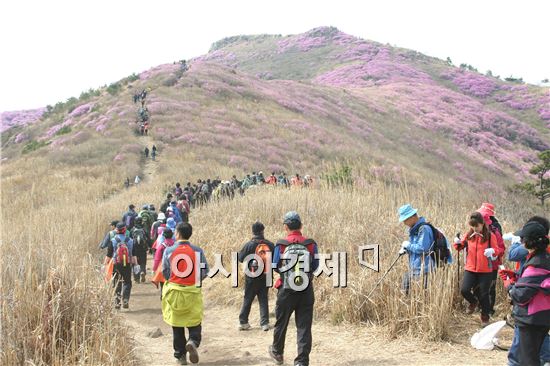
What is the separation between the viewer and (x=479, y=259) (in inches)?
242

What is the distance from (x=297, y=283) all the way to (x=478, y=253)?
8.33ft

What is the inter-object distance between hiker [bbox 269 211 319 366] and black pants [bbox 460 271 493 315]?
2238mm

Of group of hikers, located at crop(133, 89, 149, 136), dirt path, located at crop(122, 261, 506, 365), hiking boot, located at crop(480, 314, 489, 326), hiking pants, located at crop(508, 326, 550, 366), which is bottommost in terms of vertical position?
dirt path, located at crop(122, 261, 506, 365)

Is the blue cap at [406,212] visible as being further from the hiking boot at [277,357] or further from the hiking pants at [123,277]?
the hiking pants at [123,277]

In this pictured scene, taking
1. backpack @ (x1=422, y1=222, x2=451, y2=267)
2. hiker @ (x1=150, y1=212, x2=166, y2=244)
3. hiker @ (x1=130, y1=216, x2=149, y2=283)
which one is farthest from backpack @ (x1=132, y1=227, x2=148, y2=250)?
backpack @ (x1=422, y1=222, x2=451, y2=267)

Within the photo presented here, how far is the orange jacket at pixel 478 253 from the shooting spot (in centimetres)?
614

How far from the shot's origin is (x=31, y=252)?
17.9ft

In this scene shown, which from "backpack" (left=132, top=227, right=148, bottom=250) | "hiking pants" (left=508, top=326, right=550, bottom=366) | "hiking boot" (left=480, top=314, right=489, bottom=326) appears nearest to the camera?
"hiking pants" (left=508, top=326, right=550, bottom=366)

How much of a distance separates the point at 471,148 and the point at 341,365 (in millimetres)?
40907

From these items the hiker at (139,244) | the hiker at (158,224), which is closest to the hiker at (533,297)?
the hiker at (139,244)

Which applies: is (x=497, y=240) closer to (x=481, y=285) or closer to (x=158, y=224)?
(x=481, y=285)

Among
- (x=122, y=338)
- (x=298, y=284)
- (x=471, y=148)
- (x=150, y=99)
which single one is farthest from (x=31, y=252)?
(x=471, y=148)

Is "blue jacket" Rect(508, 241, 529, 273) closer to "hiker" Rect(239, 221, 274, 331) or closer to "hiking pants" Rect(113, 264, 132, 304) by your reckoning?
"hiker" Rect(239, 221, 274, 331)

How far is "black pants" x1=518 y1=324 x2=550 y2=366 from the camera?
4246mm
